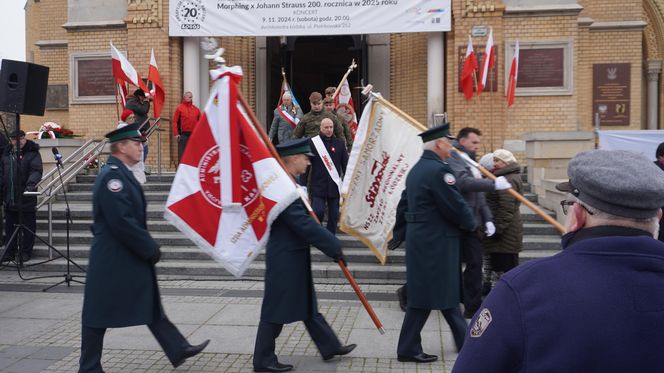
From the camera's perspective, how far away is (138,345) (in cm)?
576

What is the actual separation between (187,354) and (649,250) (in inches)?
155

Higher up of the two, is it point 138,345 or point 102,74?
point 102,74

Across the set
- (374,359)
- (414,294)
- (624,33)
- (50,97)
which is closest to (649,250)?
(414,294)

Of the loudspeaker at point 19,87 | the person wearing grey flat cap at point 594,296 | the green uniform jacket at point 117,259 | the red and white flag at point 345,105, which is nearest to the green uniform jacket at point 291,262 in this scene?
the green uniform jacket at point 117,259

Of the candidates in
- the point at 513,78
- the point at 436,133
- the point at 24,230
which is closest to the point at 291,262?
the point at 436,133

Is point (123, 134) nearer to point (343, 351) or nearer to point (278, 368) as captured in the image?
point (278, 368)

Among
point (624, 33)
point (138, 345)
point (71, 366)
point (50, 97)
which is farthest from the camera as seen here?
point (50, 97)

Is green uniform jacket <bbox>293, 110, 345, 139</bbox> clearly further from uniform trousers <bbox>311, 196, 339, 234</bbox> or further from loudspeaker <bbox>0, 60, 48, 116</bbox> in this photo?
loudspeaker <bbox>0, 60, 48, 116</bbox>

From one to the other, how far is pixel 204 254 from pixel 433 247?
5.02 meters

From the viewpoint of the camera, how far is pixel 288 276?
4922 mm

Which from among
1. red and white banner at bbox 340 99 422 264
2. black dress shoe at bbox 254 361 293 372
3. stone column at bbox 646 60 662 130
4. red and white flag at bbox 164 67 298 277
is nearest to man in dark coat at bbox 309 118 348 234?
red and white banner at bbox 340 99 422 264

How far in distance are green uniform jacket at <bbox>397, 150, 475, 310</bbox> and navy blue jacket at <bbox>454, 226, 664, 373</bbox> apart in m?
3.53

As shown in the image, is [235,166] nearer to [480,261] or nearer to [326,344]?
[326,344]

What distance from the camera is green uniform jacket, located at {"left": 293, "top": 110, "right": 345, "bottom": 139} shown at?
948cm
